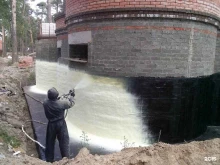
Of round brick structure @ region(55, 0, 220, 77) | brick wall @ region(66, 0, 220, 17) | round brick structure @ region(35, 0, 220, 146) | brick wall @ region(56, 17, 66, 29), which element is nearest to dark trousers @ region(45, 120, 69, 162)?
round brick structure @ region(35, 0, 220, 146)

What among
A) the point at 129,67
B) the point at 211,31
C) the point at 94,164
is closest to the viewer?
the point at 94,164

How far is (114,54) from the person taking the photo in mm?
5508

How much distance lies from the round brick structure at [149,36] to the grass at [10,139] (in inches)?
112

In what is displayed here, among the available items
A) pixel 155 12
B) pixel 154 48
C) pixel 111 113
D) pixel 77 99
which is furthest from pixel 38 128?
pixel 155 12

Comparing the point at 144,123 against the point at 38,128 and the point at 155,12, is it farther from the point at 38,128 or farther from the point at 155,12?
the point at 38,128

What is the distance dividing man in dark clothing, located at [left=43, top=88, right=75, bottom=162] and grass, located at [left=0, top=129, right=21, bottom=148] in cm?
129

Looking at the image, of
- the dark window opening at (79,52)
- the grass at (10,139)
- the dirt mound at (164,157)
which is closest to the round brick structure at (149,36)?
the dark window opening at (79,52)

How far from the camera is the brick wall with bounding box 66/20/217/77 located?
525 cm

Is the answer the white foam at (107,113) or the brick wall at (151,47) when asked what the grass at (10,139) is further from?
the brick wall at (151,47)

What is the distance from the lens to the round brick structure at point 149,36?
5.18 meters

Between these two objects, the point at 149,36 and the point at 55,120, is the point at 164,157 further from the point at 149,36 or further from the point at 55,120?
the point at 149,36

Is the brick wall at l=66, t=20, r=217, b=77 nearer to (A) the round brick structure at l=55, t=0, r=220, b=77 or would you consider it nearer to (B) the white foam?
(A) the round brick structure at l=55, t=0, r=220, b=77

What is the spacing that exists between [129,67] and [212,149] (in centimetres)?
253

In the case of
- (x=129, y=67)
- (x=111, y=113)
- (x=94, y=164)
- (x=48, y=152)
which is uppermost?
(x=129, y=67)
